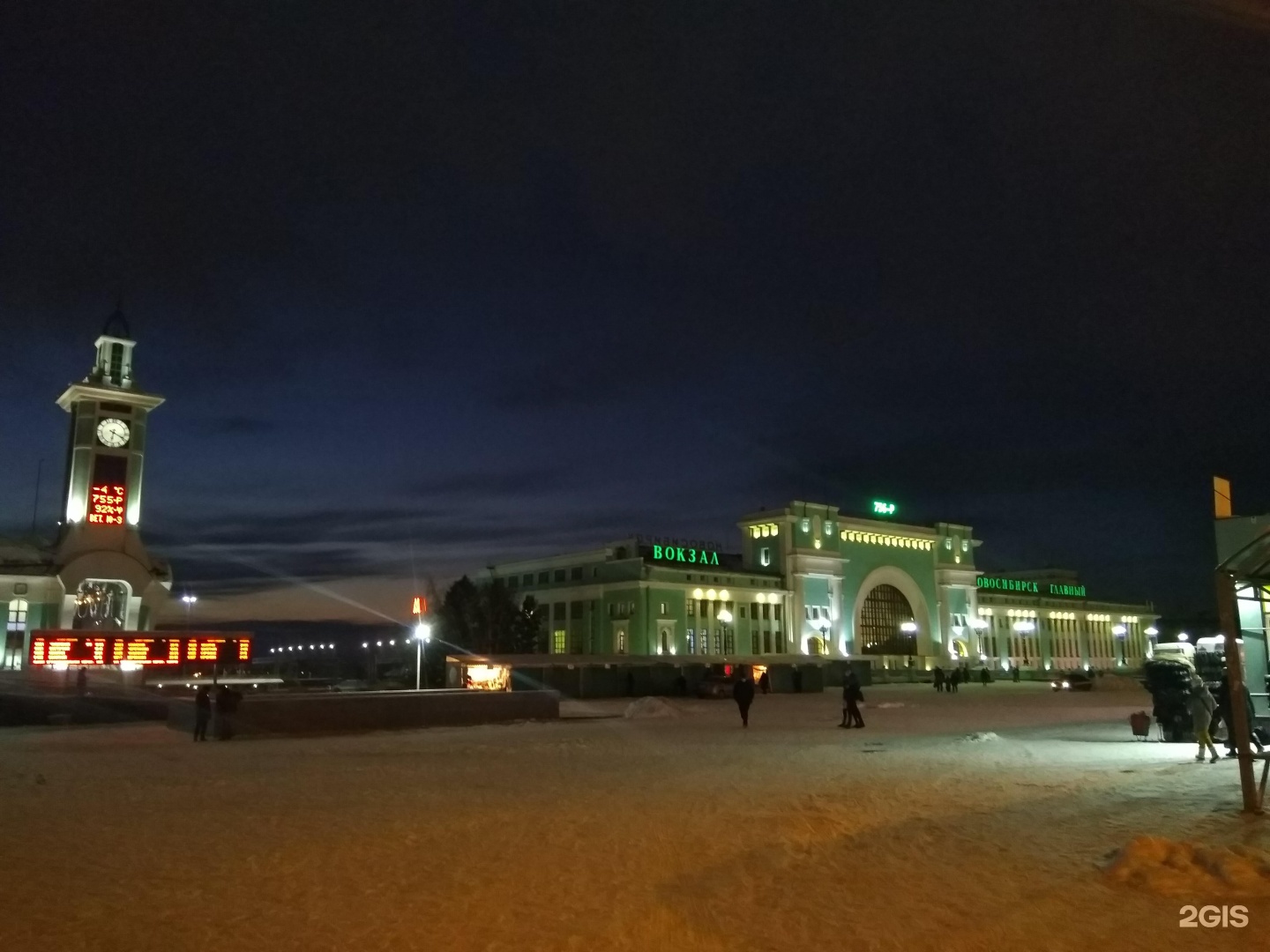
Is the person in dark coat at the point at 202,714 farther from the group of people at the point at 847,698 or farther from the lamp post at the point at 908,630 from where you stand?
the lamp post at the point at 908,630

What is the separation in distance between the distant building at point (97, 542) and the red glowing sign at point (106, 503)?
0.05 meters

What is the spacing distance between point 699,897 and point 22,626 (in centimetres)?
5420

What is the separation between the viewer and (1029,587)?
9881 cm

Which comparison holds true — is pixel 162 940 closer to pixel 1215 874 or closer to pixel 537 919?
pixel 537 919

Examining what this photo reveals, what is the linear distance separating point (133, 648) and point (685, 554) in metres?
37.4

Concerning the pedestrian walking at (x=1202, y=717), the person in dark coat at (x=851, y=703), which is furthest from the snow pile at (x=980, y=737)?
the pedestrian walking at (x=1202, y=717)

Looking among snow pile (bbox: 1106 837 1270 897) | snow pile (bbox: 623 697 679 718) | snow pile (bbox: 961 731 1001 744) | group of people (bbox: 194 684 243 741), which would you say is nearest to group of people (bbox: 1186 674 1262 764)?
snow pile (bbox: 961 731 1001 744)

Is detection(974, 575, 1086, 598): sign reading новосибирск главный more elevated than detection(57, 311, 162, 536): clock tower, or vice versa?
detection(57, 311, 162, 536): clock tower

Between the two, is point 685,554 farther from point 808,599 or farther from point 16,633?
point 16,633

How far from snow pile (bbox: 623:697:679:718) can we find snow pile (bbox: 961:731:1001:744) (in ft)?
37.6

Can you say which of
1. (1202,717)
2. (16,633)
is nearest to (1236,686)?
(1202,717)

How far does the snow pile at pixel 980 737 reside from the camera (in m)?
20.5

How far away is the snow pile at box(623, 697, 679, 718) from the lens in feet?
102

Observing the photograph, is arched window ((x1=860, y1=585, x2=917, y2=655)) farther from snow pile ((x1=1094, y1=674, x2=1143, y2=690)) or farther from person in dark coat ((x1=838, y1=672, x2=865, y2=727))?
person in dark coat ((x1=838, y1=672, x2=865, y2=727))
